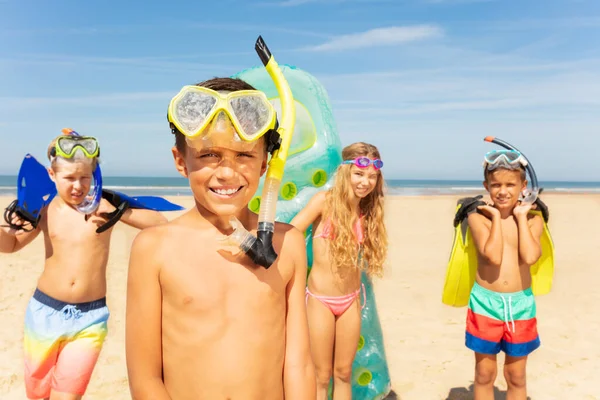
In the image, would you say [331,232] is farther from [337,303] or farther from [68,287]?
[68,287]

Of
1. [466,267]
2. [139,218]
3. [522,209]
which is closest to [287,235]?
[139,218]

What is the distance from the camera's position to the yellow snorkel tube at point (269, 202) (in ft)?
5.62

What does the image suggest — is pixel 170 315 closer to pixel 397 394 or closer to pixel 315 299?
pixel 315 299

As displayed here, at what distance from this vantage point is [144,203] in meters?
3.55

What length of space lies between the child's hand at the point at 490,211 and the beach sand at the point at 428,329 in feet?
5.81

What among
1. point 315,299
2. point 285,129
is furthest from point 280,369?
point 315,299

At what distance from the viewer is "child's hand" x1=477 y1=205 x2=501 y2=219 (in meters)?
3.70

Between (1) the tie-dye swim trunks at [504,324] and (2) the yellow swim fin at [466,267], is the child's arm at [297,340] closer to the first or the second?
(1) the tie-dye swim trunks at [504,324]

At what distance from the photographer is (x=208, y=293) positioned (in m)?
1.73

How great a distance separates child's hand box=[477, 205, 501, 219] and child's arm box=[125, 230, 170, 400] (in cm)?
267

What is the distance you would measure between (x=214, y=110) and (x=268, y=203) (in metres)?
0.34

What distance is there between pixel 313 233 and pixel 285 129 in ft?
7.06

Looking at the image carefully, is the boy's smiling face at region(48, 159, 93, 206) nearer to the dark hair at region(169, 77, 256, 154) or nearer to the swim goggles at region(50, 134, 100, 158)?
the swim goggles at region(50, 134, 100, 158)

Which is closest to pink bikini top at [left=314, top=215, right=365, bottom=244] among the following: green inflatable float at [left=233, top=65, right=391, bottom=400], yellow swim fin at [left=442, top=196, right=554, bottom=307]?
green inflatable float at [left=233, top=65, right=391, bottom=400]
